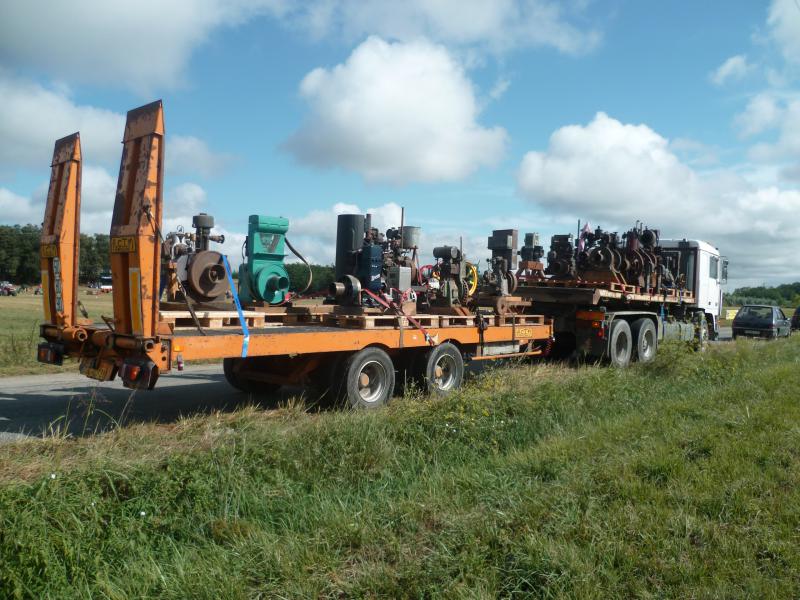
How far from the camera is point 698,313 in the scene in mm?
17359

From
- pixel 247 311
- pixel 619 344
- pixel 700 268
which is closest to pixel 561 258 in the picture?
pixel 619 344

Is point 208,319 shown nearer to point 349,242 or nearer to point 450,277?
point 349,242

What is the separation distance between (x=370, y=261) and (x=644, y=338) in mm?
7540

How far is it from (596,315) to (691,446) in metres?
7.02

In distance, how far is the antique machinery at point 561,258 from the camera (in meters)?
13.7

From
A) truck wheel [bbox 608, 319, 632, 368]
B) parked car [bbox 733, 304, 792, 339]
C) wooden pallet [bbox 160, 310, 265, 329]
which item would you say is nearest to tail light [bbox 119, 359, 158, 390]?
wooden pallet [bbox 160, 310, 265, 329]

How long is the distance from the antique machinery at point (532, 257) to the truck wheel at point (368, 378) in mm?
5985

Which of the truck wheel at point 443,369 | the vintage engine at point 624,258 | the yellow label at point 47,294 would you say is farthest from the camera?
the vintage engine at point 624,258

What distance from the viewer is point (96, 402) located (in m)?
8.18

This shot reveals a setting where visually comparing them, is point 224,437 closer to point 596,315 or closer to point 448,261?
point 448,261

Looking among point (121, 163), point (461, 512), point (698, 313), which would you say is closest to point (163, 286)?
point (121, 163)

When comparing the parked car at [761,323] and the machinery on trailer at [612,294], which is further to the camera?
the parked car at [761,323]

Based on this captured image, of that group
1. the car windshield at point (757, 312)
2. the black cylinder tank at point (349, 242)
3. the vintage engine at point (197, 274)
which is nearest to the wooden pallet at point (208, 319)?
the vintage engine at point (197, 274)

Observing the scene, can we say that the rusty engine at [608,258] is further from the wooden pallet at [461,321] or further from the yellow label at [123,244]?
the yellow label at [123,244]
